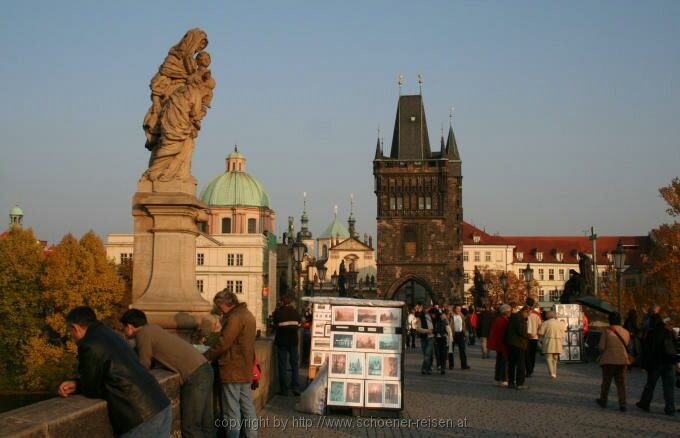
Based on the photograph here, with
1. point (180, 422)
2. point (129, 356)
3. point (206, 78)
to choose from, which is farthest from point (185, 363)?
point (206, 78)

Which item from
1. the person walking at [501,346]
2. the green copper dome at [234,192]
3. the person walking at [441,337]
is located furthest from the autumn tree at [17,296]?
the green copper dome at [234,192]

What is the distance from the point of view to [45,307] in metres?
48.5

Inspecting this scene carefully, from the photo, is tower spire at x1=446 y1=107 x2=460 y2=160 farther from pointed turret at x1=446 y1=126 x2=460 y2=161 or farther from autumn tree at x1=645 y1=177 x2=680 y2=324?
autumn tree at x1=645 y1=177 x2=680 y2=324

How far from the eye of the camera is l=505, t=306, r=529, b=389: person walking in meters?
14.9

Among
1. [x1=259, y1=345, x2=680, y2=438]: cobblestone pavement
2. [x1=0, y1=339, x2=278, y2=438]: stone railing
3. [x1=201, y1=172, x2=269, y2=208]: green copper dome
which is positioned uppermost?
[x1=201, y1=172, x2=269, y2=208]: green copper dome

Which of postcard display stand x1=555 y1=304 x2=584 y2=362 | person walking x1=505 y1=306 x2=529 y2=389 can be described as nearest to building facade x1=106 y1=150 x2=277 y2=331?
postcard display stand x1=555 y1=304 x2=584 y2=362

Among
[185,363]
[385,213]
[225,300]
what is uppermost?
[385,213]

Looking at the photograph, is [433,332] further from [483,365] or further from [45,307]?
[45,307]

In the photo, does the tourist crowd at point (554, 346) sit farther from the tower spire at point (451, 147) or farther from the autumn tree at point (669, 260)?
the tower spire at point (451, 147)

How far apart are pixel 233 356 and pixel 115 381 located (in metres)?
2.98

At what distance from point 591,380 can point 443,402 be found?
5570 mm

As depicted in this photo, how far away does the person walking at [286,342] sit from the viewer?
1277 centimetres

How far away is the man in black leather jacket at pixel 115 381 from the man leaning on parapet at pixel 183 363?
4.43ft

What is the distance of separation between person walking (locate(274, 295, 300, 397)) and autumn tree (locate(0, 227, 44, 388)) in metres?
34.9
